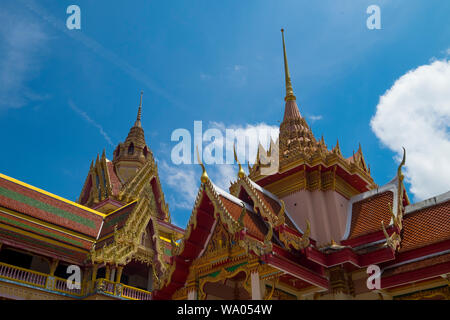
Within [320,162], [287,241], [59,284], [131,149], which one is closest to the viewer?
[287,241]

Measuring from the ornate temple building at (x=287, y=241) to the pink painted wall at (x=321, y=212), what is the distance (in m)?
0.03

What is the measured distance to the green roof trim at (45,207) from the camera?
1925 cm

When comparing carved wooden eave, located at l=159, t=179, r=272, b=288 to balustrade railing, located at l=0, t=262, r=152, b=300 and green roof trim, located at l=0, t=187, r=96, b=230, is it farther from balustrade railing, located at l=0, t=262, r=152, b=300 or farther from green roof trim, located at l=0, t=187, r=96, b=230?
green roof trim, located at l=0, t=187, r=96, b=230

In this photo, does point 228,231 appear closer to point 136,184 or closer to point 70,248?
point 70,248

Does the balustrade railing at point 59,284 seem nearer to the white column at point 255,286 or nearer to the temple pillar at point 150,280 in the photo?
the temple pillar at point 150,280

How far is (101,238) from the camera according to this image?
20781 mm

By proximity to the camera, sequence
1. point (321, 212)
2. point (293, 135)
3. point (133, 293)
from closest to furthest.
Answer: point (321, 212) → point (293, 135) → point (133, 293)

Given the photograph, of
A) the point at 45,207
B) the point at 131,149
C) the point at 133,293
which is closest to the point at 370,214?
the point at 133,293

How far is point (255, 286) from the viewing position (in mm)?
7562

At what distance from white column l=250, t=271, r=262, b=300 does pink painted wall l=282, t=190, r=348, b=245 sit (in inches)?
120

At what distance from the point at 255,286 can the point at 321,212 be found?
151 inches
